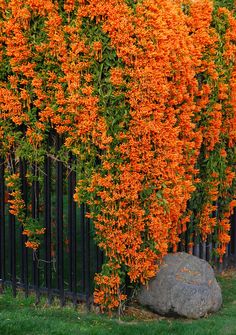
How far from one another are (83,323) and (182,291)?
1.16 m

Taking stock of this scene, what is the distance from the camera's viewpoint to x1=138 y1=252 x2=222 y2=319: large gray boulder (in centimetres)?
743

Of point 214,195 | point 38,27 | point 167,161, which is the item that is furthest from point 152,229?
point 38,27

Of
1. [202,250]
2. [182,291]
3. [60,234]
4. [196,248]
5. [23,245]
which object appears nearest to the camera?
[182,291]

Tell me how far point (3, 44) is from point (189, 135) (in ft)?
7.76

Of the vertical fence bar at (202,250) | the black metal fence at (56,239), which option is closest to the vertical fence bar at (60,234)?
the black metal fence at (56,239)

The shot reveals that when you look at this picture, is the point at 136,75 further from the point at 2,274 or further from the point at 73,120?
the point at 2,274

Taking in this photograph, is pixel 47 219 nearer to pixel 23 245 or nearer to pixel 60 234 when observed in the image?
pixel 60 234

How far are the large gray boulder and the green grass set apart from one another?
125 millimetres

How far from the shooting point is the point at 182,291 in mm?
7434

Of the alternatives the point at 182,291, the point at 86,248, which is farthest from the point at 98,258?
the point at 182,291

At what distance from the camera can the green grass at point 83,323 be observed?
22.3 feet

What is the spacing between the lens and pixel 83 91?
23.0ft

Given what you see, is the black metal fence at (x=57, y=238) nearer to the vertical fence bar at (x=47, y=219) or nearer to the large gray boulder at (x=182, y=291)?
the vertical fence bar at (x=47, y=219)

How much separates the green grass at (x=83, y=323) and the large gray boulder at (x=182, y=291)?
0.12m
